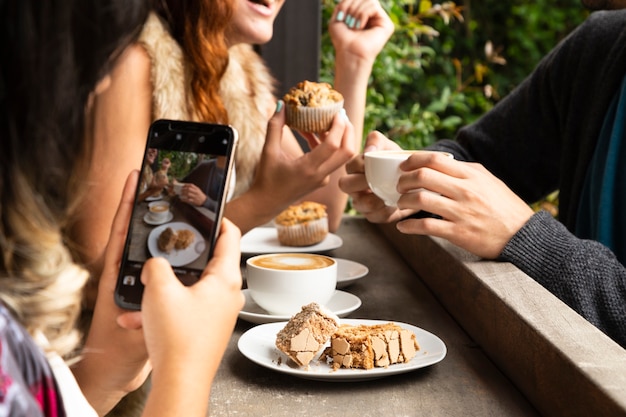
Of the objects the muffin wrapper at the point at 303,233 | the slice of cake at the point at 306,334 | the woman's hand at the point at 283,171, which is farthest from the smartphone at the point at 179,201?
the muffin wrapper at the point at 303,233

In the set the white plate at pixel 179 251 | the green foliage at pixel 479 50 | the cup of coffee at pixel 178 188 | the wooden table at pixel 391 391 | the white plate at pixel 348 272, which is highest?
the cup of coffee at pixel 178 188

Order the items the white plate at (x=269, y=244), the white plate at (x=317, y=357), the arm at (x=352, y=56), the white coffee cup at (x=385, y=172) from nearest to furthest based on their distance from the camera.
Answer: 1. the white plate at (x=317, y=357)
2. the white coffee cup at (x=385, y=172)
3. the white plate at (x=269, y=244)
4. the arm at (x=352, y=56)

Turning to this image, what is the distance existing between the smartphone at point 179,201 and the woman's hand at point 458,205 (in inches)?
19.0

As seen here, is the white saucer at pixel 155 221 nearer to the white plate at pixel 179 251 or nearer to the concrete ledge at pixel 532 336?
the white plate at pixel 179 251

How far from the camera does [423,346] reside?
1144 millimetres

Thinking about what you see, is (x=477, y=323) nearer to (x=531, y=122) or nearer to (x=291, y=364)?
(x=291, y=364)

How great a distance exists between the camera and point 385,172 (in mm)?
1396

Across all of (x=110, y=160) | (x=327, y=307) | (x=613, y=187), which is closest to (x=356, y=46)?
(x=613, y=187)

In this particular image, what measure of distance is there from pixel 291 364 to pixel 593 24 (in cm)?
133

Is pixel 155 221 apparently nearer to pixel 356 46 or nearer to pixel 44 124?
pixel 44 124

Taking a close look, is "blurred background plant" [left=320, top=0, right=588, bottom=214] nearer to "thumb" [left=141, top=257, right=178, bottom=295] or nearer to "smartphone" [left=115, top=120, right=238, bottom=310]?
"smartphone" [left=115, top=120, right=238, bottom=310]

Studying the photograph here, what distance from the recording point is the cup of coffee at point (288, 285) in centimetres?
129

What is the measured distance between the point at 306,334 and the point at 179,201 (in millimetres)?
266

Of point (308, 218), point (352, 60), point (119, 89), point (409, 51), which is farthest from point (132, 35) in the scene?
point (409, 51)
